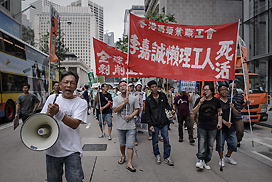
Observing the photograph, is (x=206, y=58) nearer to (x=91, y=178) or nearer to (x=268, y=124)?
(x=91, y=178)

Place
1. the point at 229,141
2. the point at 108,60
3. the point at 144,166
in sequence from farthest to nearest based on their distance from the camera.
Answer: the point at 108,60 < the point at 229,141 < the point at 144,166

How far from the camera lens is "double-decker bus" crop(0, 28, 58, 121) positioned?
29.7 ft

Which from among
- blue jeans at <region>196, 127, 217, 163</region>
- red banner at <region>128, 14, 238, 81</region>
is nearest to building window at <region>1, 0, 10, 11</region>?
red banner at <region>128, 14, 238, 81</region>

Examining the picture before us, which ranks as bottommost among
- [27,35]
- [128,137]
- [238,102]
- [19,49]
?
[128,137]

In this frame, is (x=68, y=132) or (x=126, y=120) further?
(x=126, y=120)

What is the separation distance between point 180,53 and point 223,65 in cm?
89

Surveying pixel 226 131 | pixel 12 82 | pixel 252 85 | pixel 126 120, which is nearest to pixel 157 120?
pixel 126 120

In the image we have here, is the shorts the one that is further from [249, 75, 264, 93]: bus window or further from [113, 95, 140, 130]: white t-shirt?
[249, 75, 264, 93]: bus window

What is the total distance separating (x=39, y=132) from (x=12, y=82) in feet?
31.0

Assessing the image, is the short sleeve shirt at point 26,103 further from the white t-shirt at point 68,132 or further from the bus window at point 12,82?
the bus window at point 12,82

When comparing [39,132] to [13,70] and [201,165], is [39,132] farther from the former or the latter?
[13,70]

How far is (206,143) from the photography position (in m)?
4.05

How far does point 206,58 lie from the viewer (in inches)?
157

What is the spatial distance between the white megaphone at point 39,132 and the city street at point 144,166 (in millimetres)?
1820
